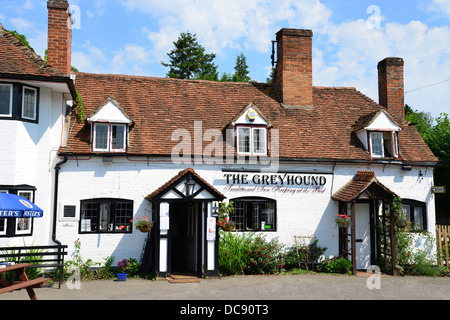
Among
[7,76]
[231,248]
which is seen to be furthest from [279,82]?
[7,76]

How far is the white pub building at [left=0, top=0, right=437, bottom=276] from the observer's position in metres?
12.9

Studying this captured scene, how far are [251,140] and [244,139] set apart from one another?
279mm

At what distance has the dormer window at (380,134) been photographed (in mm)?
15633

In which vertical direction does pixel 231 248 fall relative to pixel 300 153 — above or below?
below

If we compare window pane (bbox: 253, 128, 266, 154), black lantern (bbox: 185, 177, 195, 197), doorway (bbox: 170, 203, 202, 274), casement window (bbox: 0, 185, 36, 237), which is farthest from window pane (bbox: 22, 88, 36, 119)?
window pane (bbox: 253, 128, 266, 154)

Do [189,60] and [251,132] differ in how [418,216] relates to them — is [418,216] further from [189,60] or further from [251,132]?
[189,60]

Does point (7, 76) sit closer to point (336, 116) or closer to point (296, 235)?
point (296, 235)

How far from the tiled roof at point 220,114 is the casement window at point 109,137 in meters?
0.30

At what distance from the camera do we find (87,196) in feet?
44.4

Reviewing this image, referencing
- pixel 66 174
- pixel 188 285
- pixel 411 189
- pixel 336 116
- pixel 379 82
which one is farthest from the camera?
pixel 379 82

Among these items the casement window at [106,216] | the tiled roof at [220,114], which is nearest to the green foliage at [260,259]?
the tiled roof at [220,114]

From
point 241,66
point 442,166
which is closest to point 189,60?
point 241,66

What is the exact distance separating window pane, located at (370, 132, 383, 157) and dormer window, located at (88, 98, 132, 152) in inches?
372

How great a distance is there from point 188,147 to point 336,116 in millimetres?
6949
